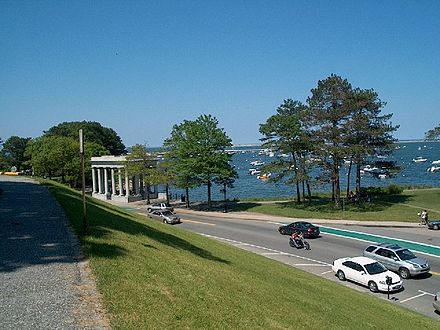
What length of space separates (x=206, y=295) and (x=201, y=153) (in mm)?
38522

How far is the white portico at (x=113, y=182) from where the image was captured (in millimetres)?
62094

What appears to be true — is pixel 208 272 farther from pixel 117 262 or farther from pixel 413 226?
pixel 413 226

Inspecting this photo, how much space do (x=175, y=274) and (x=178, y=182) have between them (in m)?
39.4

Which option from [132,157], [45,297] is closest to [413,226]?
[45,297]

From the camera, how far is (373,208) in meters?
43.0

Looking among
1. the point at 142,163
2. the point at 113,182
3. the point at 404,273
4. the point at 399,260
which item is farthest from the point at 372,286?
the point at 113,182

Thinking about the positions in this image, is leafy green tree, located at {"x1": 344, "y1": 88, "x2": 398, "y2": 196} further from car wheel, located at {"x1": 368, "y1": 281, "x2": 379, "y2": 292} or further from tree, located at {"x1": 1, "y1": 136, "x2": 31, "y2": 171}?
tree, located at {"x1": 1, "y1": 136, "x2": 31, "y2": 171}

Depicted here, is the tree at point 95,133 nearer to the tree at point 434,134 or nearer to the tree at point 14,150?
the tree at point 14,150

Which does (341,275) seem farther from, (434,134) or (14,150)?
(14,150)

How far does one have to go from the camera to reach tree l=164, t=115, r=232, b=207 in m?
47.9

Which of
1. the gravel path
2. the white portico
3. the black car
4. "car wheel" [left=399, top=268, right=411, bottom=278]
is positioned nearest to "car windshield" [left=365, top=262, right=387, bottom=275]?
"car wheel" [left=399, top=268, right=411, bottom=278]

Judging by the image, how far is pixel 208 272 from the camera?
13039 mm

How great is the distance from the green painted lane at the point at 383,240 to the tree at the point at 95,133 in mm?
77427

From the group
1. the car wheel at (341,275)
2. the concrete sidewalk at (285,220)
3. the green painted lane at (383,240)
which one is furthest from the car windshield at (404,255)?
the concrete sidewalk at (285,220)
